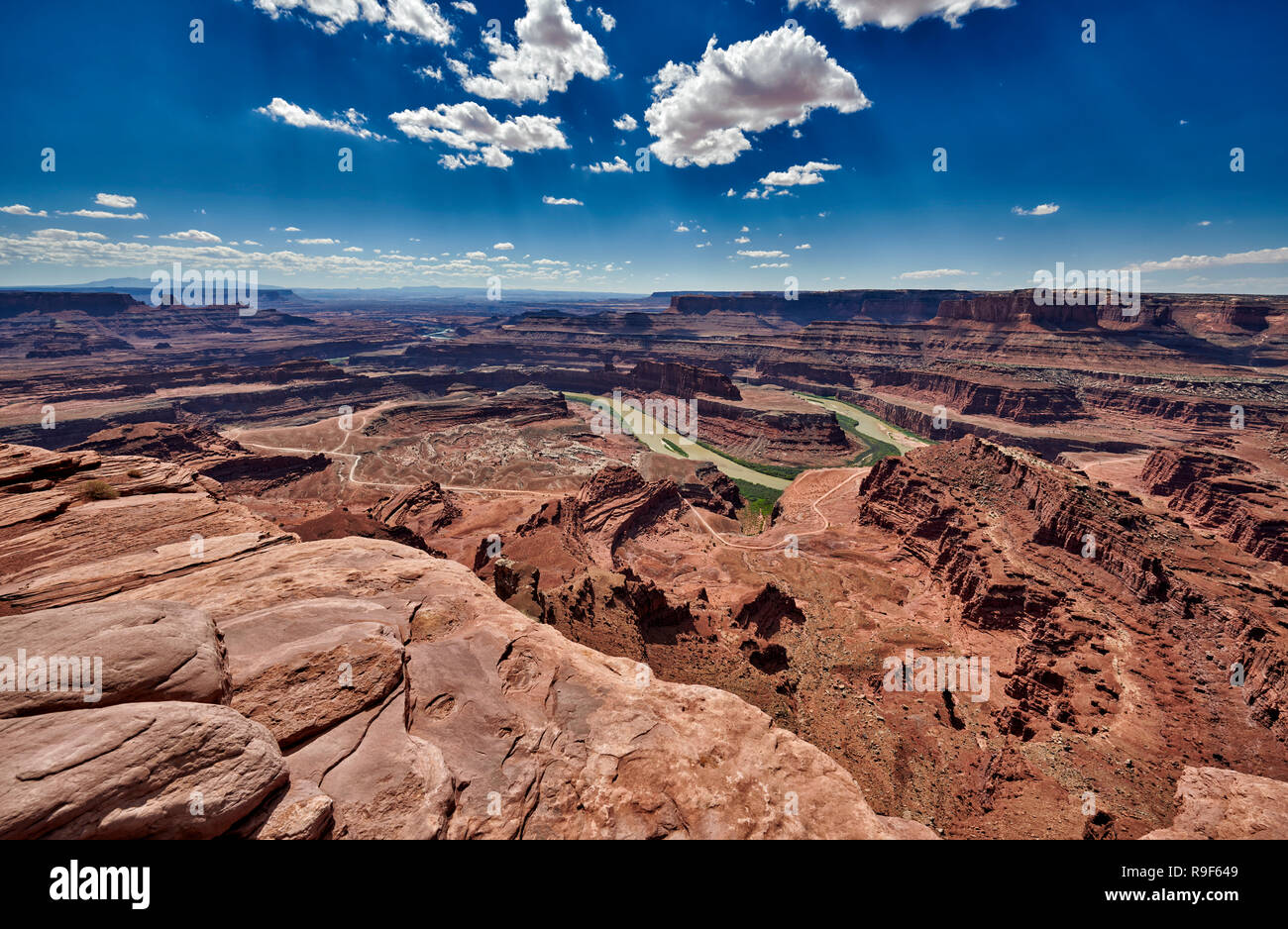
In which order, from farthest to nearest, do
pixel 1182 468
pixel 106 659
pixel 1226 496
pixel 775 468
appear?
pixel 775 468
pixel 1182 468
pixel 1226 496
pixel 106 659

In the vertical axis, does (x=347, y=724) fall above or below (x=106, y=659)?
below

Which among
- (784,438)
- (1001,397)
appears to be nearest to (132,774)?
(784,438)

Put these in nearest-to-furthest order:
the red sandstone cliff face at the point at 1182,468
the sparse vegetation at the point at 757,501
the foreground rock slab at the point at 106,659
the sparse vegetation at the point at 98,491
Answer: the foreground rock slab at the point at 106,659 < the sparse vegetation at the point at 98,491 < the red sandstone cliff face at the point at 1182,468 < the sparse vegetation at the point at 757,501

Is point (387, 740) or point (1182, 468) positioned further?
point (1182, 468)

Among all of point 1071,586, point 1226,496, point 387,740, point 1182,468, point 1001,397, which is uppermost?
point 1001,397

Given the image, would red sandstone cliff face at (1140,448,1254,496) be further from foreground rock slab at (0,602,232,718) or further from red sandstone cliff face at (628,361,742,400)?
foreground rock slab at (0,602,232,718)

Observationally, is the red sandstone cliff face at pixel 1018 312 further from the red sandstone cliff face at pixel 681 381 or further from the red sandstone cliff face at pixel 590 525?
the red sandstone cliff face at pixel 590 525

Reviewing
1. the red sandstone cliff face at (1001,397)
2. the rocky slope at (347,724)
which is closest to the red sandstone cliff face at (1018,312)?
the red sandstone cliff face at (1001,397)

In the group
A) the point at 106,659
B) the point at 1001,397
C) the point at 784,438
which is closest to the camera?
the point at 106,659

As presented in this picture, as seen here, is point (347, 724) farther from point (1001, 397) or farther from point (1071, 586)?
point (1001, 397)

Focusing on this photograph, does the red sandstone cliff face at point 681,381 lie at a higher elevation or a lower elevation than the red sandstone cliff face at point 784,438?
higher
